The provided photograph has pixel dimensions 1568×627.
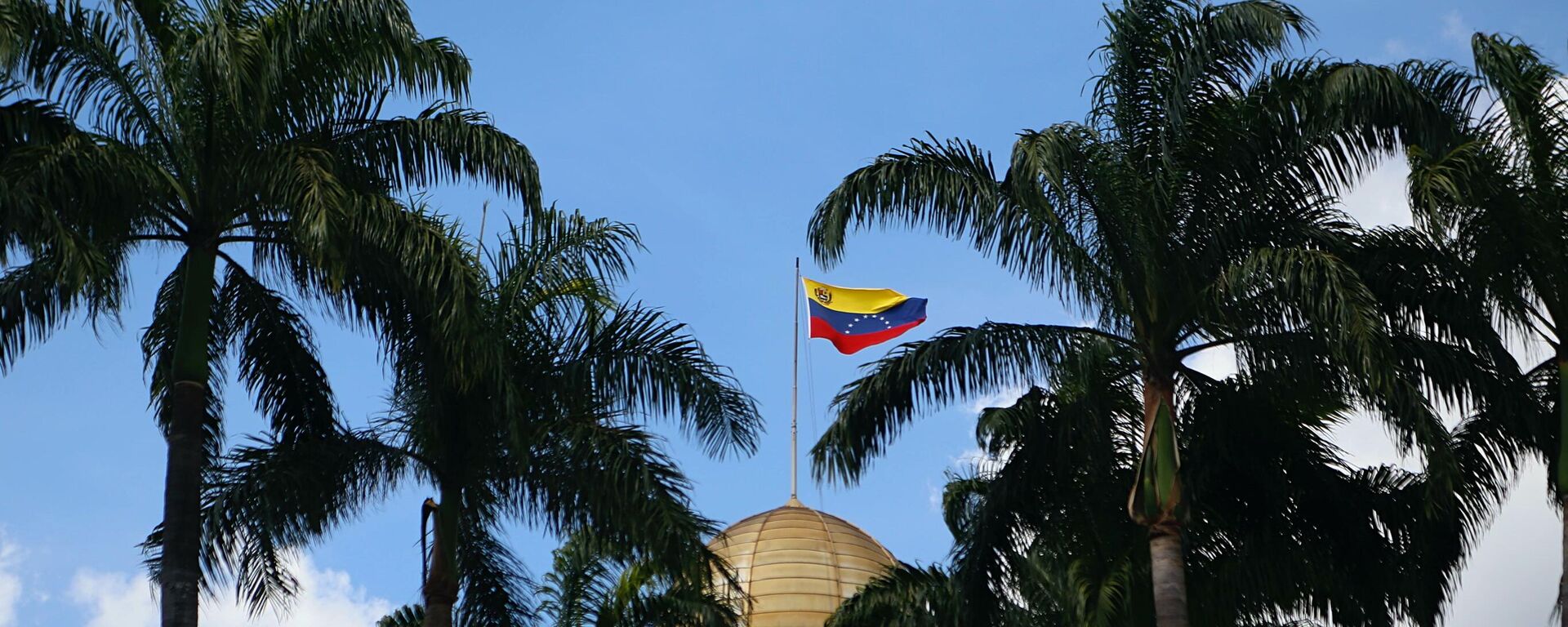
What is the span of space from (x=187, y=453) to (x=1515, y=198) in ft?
35.2

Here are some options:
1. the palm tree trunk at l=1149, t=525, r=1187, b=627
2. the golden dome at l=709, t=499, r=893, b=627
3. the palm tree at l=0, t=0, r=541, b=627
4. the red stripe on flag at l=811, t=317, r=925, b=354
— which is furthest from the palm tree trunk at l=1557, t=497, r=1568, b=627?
the golden dome at l=709, t=499, r=893, b=627

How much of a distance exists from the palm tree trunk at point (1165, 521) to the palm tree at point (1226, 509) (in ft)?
3.68

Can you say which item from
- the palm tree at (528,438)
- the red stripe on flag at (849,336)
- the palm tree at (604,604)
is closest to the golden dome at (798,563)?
the red stripe on flag at (849,336)

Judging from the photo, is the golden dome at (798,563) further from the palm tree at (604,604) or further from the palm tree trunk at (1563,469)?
the palm tree trunk at (1563,469)

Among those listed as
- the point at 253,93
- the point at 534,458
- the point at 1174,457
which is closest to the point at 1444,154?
the point at 1174,457

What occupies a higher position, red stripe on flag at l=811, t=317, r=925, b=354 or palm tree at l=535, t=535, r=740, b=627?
red stripe on flag at l=811, t=317, r=925, b=354

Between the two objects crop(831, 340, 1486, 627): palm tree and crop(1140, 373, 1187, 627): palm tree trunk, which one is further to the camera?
crop(831, 340, 1486, 627): palm tree

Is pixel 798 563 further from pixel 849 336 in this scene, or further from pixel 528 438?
pixel 528 438

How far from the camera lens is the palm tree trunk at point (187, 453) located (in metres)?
14.8

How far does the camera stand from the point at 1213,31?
1780 centimetres

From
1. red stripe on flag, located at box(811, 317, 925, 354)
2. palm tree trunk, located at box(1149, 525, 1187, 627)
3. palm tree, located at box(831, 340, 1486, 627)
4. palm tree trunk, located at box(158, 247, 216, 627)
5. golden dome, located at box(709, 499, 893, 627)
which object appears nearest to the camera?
palm tree trunk, located at box(158, 247, 216, 627)

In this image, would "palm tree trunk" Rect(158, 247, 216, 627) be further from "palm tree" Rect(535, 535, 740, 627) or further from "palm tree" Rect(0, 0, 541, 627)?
"palm tree" Rect(535, 535, 740, 627)

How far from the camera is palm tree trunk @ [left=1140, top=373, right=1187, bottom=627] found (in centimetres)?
1684

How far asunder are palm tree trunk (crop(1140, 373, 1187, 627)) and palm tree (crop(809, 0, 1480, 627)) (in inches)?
0.6
